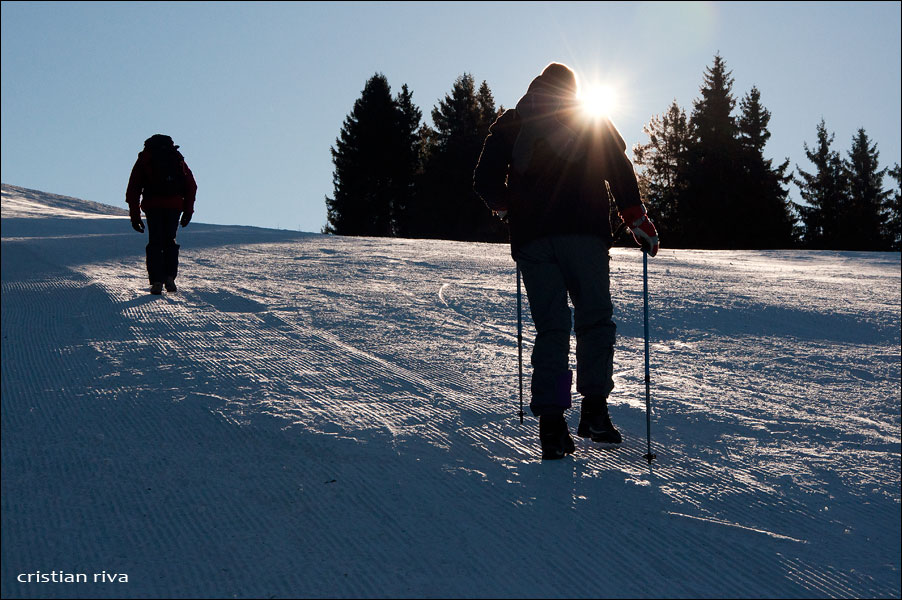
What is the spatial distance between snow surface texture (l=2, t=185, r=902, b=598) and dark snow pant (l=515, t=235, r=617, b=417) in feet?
1.04

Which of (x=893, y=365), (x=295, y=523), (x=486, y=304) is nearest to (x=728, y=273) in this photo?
(x=486, y=304)

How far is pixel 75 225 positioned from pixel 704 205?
37.0 meters

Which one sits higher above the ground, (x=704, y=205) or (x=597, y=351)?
(x=704, y=205)

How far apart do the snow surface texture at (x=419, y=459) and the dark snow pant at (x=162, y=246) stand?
2.06ft

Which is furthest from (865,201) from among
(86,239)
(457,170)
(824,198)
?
(86,239)

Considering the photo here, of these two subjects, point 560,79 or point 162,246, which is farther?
point 162,246

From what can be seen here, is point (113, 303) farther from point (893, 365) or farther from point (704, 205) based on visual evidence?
point (704, 205)

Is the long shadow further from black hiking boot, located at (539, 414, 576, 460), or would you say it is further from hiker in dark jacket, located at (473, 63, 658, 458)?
black hiking boot, located at (539, 414, 576, 460)

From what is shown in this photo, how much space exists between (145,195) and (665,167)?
48.8 metres

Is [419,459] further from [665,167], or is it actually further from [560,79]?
[665,167]

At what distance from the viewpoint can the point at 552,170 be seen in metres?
3.88

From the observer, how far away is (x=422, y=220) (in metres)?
49.1

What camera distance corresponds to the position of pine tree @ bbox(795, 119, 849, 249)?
50.4 metres

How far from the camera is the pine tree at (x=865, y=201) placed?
4844cm
